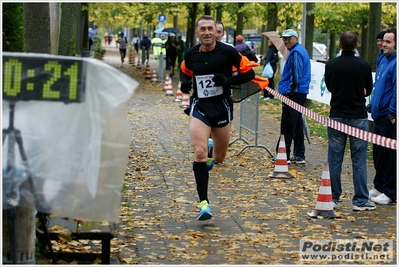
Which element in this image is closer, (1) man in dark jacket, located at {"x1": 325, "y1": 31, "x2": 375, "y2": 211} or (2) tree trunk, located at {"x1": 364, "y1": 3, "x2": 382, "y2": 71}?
(1) man in dark jacket, located at {"x1": 325, "y1": 31, "x2": 375, "y2": 211}

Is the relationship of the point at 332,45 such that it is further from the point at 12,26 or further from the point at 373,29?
the point at 12,26

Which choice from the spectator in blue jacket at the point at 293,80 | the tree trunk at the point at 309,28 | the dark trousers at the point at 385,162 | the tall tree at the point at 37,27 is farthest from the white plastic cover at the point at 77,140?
the tree trunk at the point at 309,28

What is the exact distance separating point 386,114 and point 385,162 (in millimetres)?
724

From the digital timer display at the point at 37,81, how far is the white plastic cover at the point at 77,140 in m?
0.04

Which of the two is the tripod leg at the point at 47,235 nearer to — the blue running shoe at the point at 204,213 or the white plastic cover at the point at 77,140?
the white plastic cover at the point at 77,140

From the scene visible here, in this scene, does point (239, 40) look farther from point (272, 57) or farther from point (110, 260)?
point (110, 260)

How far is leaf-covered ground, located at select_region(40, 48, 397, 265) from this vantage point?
6875 millimetres

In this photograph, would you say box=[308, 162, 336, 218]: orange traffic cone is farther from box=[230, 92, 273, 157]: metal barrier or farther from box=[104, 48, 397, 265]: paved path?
box=[230, 92, 273, 157]: metal barrier

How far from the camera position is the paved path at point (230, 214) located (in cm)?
689

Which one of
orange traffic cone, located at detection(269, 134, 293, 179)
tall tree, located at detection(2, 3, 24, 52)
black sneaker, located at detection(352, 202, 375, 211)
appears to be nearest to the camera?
black sneaker, located at detection(352, 202, 375, 211)

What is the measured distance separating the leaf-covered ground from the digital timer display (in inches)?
77.3

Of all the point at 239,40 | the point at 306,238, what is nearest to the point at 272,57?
the point at 239,40

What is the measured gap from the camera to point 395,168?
9008mm

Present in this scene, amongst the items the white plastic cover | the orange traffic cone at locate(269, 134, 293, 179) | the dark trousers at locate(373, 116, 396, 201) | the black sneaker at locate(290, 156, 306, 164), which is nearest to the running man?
the dark trousers at locate(373, 116, 396, 201)
